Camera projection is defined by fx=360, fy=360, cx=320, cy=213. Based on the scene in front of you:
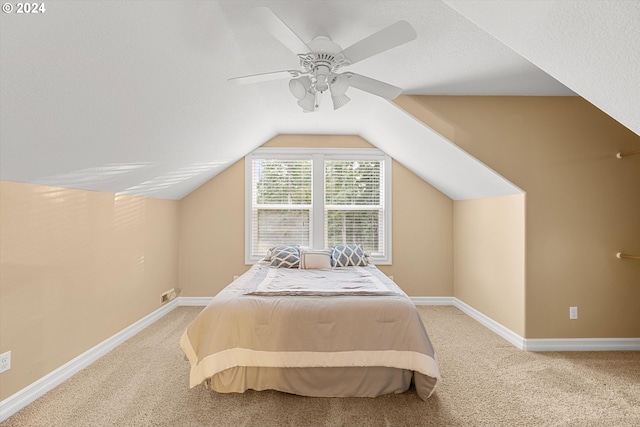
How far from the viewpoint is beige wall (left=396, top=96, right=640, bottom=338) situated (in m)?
3.29

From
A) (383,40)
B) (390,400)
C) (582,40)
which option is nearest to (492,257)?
(390,400)

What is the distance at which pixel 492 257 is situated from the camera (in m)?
3.92

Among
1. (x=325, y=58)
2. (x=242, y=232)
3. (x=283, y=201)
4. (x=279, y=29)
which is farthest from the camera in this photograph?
(x=283, y=201)

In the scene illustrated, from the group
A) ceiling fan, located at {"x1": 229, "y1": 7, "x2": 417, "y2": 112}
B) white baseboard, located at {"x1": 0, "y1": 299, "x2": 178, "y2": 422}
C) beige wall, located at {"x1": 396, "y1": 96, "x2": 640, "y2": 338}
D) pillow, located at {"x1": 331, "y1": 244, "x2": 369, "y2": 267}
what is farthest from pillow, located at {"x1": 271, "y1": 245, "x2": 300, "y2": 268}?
ceiling fan, located at {"x1": 229, "y1": 7, "x2": 417, "y2": 112}

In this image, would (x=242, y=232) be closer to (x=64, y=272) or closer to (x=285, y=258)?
(x=285, y=258)

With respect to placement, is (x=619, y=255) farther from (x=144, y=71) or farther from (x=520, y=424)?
(x=144, y=71)

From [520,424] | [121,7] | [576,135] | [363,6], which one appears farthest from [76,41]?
[576,135]

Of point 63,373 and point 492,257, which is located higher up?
point 492,257

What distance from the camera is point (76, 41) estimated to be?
1.54 meters

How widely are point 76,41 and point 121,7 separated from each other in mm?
242

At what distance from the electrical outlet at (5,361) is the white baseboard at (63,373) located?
18cm

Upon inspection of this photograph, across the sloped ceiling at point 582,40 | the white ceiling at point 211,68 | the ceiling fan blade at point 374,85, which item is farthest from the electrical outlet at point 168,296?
the sloped ceiling at point 582,40

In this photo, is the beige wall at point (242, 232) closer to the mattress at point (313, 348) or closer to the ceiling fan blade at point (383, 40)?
the mattress at point (313, 348)

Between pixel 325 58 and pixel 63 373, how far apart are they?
2858 millimetres
